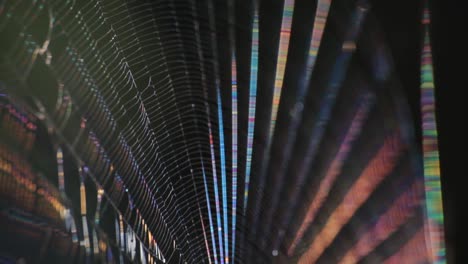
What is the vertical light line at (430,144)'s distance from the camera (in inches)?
20.5

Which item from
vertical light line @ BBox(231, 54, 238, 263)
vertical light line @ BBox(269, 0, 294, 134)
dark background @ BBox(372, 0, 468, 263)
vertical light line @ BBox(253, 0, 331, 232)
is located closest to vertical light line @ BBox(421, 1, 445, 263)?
dark background @ BBox(372, 0, 468, 263)

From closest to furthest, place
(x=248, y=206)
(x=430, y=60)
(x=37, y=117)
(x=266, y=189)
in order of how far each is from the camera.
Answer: (x=37, y=117) < (x=430, y=60) < (x=266, y=189) < (x=248, y=206)

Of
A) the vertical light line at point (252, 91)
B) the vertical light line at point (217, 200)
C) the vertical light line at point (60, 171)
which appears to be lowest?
the vertical light line at point (217, 200)

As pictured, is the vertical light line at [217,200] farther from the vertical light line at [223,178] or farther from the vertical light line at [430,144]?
the vertical light line at [430,144]

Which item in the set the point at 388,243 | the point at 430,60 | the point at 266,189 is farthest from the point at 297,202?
the point at 430,60

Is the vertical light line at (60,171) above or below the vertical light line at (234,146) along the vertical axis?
above

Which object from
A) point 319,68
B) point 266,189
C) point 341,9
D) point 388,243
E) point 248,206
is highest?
point 341,9

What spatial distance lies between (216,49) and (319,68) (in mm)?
162

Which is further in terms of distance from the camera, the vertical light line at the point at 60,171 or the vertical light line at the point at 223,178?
the vertical light line at the point at 223,178

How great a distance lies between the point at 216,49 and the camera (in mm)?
986

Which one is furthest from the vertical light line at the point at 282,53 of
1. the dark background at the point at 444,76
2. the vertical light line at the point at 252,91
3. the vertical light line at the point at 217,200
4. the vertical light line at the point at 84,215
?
the vertical light line at the point at 84,215

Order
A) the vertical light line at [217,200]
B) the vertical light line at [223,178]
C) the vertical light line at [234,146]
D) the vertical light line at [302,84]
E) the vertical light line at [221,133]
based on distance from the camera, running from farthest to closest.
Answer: the vertical light line at [217,200] < the vertical light line at [223,178] < the vertical light line at [234,146] < the vertical light line at [221,133] < the vertical light line at [302,84]

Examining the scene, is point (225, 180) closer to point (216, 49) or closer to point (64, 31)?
point (216, 49)

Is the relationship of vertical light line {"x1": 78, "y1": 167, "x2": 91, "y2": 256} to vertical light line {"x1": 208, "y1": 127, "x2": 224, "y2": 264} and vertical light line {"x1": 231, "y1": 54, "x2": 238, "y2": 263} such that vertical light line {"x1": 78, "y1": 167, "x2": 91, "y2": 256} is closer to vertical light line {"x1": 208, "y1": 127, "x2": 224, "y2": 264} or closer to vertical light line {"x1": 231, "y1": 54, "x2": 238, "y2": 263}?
vertical light line {"x1": 231, "y1": 54, "x2": 238, "y2": 263}
